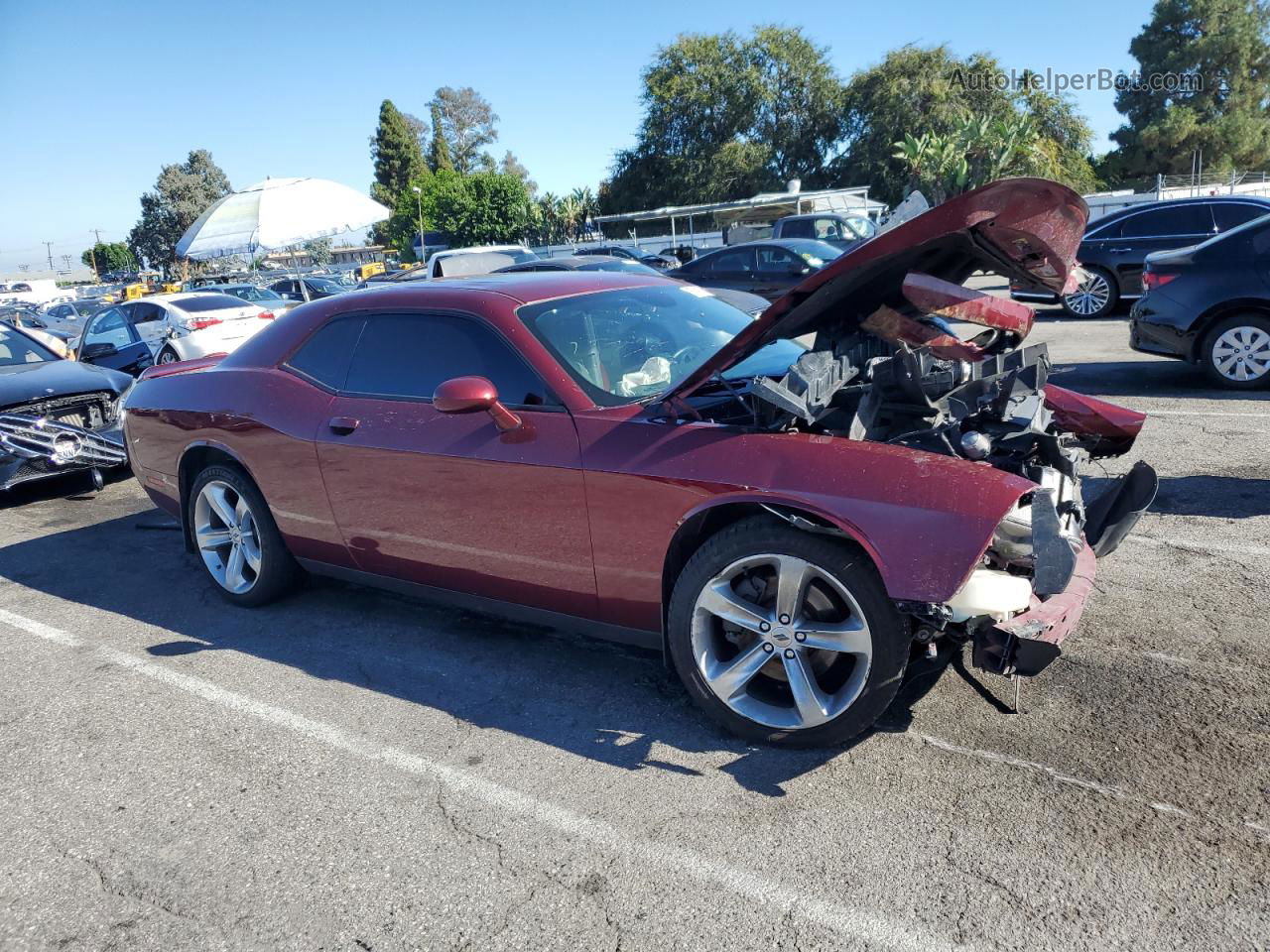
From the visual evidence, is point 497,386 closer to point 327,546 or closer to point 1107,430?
point 327,546

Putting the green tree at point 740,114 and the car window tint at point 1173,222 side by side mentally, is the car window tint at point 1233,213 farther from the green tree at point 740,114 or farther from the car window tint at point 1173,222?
the green tree at point 740,114

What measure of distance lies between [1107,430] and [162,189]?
9908cm

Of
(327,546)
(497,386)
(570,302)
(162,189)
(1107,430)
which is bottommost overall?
(327,546)

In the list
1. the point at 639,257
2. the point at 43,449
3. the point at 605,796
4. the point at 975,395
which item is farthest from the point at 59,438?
the point at 639,257

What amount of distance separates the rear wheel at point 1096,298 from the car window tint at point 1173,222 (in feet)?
2.13

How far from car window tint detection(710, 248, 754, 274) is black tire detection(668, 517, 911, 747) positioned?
1379 cm

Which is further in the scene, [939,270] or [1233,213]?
[1233,213]

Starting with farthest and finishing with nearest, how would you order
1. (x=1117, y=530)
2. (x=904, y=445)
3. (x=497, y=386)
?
(x=497, y=386)
(x=1117, y=530)
(x=904, y=445)

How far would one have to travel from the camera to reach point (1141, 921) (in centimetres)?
217

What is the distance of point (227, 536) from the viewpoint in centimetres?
480

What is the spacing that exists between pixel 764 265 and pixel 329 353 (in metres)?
12.7

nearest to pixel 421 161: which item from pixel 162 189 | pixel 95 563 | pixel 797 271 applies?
pixel 162 189

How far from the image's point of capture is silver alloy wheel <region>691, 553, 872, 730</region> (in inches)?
114

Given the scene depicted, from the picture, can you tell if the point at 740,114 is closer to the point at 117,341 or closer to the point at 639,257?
the point at 639,257
